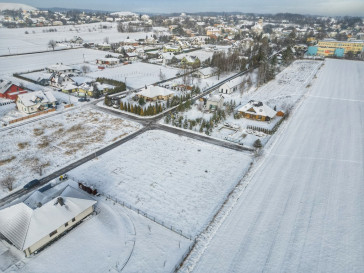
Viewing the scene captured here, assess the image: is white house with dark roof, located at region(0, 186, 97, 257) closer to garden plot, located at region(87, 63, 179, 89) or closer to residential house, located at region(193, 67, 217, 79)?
garden plot, located at region(87, 63, 179, 89)

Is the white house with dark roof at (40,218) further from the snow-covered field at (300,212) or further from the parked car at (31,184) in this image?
the snow-covered field at (300,212)

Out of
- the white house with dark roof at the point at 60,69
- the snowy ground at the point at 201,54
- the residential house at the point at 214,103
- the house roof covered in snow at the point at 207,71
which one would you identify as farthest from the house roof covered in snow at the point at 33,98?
the snowy ground at the point at 201,54

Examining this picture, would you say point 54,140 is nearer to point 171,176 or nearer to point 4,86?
point 171,176

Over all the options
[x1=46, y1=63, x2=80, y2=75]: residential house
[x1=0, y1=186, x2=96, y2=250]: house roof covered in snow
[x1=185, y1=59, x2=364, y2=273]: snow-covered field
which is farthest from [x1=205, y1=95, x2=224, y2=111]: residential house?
[x1=46, y1=63, x2=80, y2=75]: residential house

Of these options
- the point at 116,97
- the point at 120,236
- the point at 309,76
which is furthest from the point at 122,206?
the point at 309,76

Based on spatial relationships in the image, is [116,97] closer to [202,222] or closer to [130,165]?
[130,165]

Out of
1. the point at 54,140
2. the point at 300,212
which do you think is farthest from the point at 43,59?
the point at 300,212

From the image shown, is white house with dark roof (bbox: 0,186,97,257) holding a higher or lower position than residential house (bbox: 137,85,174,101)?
lower
